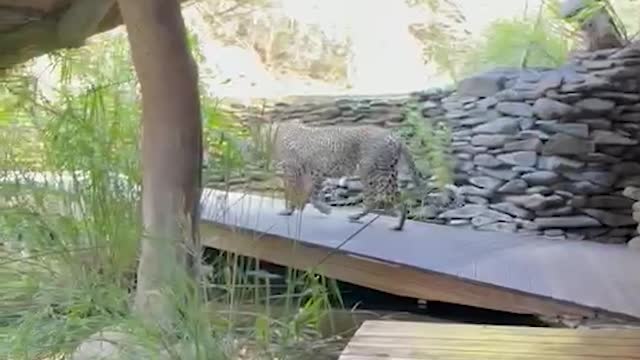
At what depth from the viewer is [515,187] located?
6.46m

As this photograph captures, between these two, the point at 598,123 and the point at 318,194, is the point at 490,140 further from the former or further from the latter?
the point at 318,194

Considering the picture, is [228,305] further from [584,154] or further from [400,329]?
[584,154]

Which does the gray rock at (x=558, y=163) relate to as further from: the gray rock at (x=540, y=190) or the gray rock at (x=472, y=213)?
the gray rock at (x=472, y=213)

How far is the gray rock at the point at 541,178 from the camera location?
6223mm

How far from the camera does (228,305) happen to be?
2789 millimetres

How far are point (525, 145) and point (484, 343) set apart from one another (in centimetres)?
433

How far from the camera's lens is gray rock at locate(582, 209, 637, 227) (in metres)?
6.07

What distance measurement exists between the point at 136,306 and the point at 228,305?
0.34 metres

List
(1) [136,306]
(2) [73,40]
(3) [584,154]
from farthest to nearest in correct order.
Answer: (3) [584,154] → (2) [73,40] → (1) [136,306]

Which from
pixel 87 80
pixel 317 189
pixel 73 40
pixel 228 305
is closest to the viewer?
pixel 228 305

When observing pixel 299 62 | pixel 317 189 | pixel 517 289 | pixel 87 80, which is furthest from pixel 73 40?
pixel 299 62

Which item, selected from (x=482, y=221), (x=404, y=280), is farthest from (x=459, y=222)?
(x=404, y=280)

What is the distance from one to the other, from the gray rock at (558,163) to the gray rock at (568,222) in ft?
1.11

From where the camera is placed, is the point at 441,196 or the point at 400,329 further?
the point at 441,196
